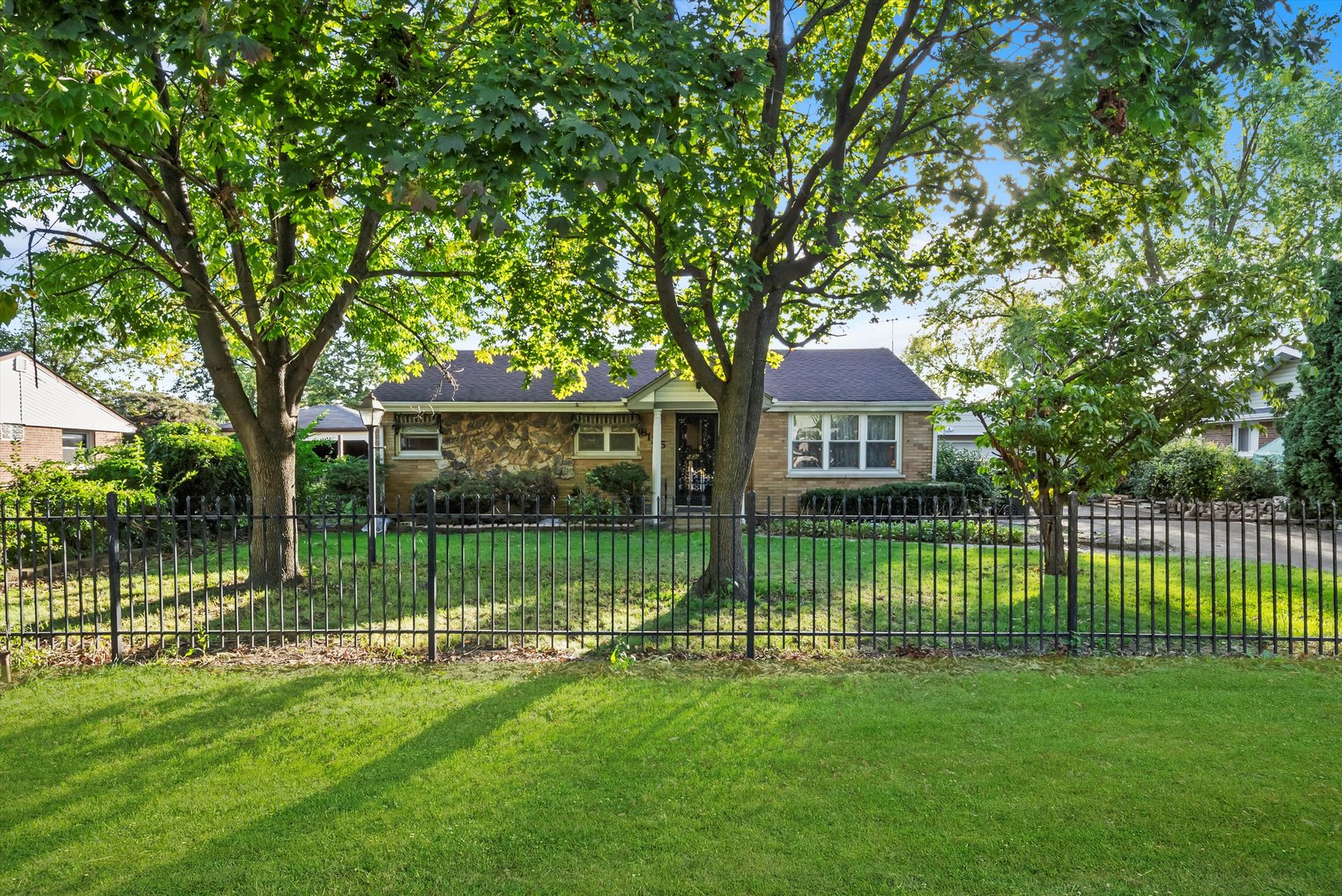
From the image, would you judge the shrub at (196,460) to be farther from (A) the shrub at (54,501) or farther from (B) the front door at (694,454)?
(B) the front door at (694,454)

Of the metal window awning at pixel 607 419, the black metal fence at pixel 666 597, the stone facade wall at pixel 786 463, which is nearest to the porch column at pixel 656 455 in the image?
the metal window awning at pixel 607 419

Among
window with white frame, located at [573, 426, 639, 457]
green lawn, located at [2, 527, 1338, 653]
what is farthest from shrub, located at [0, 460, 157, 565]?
window with white frame, located at [573, 426, 639, 457]

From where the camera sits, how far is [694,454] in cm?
1925

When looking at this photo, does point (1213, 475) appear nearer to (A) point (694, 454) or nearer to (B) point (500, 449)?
(A) point (694, 454)

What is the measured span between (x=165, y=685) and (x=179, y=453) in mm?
11253

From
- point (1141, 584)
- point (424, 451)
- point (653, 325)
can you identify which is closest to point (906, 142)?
point (653, 325)

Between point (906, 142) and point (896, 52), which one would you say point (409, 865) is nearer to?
point (896, 52)

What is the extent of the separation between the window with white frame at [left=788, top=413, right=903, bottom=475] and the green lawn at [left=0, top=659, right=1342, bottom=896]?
12.5 m

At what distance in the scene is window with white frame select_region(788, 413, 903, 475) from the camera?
61.4ft

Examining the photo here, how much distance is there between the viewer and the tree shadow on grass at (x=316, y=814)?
3291 millimetres

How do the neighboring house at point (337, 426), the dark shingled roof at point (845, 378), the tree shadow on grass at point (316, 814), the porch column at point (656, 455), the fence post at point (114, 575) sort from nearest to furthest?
1. the tree shadow on grass at point (316, 814)
2. the fence post at point (114, 575)
3. the porch column at point (656, 455)
4. the dark shingled roof at point (845, 378)
5. the neighboring house at point (337, 426)

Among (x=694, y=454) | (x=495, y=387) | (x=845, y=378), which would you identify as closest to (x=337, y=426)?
(x=495, y=387)

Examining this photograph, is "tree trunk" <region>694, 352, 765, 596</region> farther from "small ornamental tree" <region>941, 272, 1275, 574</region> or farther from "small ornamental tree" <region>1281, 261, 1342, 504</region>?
"small ornamental tree" <region>1281, 261, 1342, 504</region>

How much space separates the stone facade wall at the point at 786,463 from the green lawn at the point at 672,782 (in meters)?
12.1
